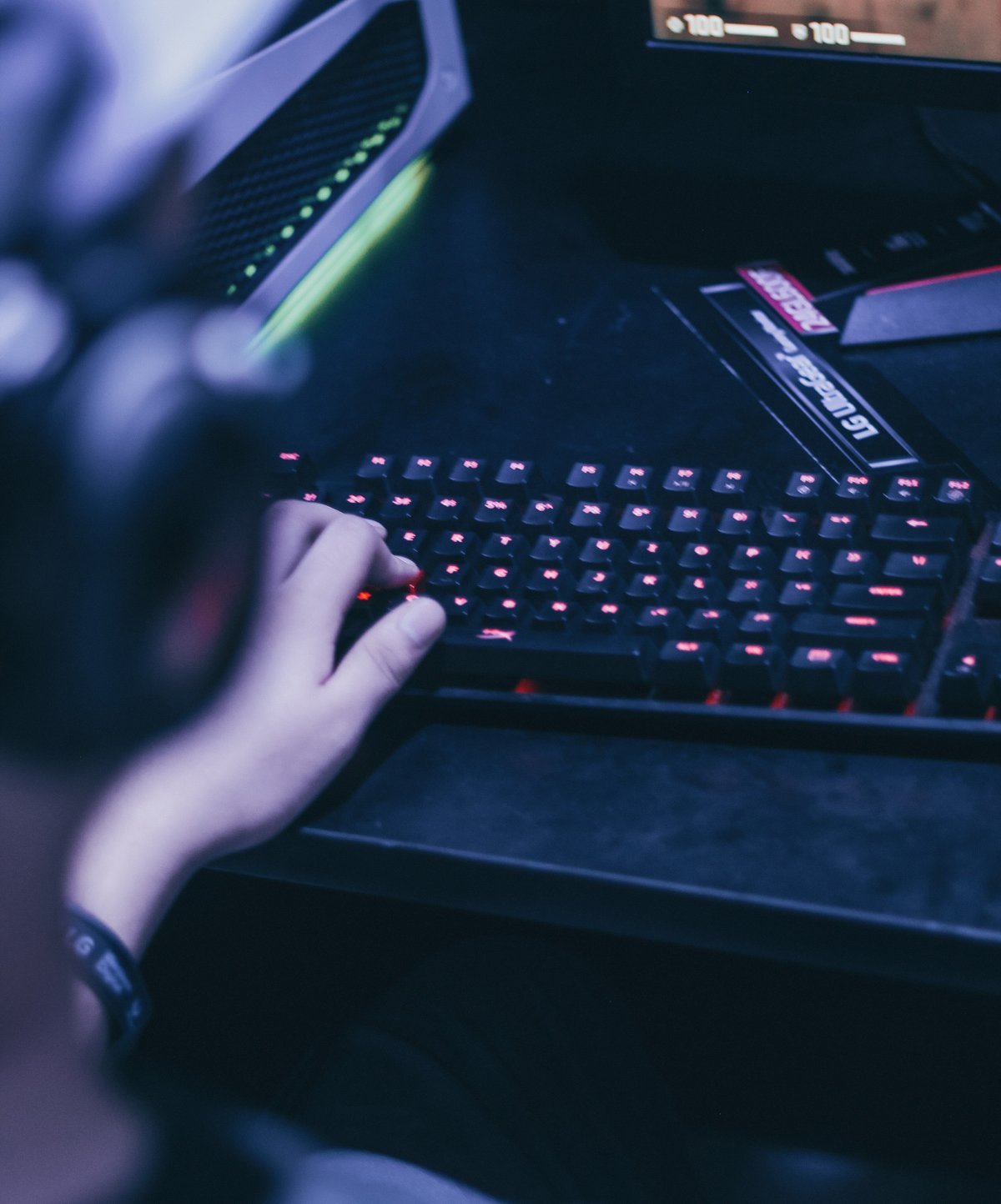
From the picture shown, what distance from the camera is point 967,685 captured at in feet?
1.86

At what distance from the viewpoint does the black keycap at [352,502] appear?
0.75 meters

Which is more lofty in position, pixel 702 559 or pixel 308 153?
pixel 308 153

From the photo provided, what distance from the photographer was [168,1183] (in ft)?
1.40

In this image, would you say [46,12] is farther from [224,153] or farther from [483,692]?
[224,153]

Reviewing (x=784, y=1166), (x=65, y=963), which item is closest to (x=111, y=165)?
(x=65, y=963)

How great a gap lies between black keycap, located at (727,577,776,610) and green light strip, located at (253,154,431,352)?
42cm

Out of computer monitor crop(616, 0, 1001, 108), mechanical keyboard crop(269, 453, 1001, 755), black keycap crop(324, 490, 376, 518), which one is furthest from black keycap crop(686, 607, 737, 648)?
computer monitor crop(616, 0, 1001, 108)

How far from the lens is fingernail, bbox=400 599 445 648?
25.2 inches

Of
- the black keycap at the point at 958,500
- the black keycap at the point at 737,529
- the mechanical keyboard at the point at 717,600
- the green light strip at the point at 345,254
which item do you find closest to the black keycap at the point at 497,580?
the mechanical keyboard at the point at 717,600

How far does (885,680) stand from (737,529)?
0.38ft

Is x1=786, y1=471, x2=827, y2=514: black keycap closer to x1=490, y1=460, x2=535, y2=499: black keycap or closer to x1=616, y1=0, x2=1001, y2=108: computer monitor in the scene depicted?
x1=490, y1=460, x2=535, y2=499: black keycap

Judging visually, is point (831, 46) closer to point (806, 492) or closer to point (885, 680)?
point (806, 492)

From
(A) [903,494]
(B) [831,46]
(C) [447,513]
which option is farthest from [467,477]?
(B) [831,46]

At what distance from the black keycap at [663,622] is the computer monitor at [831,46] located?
374 mm
